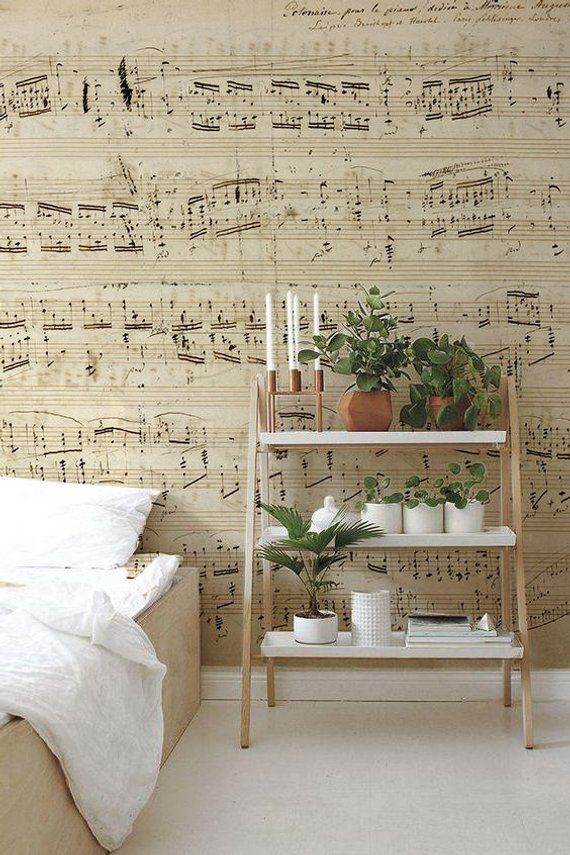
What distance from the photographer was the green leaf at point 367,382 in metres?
2.98

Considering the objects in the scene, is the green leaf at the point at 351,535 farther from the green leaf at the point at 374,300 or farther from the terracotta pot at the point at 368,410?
the green leaf at the point at 374,300

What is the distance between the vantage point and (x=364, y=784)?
2.48 meters

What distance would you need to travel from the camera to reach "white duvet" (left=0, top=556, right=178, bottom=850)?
1.70 metres

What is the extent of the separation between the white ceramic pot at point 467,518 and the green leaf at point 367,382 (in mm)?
448

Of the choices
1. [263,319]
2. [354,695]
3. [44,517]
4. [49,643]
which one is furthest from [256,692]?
[49,643]

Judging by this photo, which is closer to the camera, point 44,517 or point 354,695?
point 44,517

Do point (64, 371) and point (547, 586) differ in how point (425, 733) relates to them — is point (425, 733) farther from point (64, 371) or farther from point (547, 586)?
point (64, 371)

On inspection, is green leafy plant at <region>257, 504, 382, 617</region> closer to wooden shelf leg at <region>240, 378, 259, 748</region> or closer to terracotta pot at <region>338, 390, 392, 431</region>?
wooden shelf leg at <region>240, 378, 259, 748</region>

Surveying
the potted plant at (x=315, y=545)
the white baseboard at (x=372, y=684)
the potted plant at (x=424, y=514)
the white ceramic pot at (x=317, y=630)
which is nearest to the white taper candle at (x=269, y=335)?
the potted plant at (x=315, y=545)

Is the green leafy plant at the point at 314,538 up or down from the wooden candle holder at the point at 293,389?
down

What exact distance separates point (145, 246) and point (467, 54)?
4.37ft

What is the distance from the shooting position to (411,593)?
329 centimetres

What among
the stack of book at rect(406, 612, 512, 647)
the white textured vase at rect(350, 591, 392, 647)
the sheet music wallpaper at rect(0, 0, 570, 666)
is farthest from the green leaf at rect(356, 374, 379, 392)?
the stack of book at rect(406, 612, 512, 647)

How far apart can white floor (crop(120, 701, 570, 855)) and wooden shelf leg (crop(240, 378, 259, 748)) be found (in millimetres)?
114
